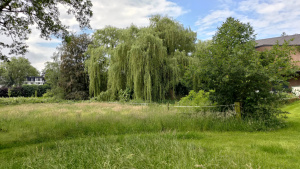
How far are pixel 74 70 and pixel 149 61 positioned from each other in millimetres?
16520

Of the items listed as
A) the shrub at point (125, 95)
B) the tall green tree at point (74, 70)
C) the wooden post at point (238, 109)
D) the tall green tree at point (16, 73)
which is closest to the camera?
the wooden post at point (238, 109)

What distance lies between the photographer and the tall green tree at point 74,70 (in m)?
28.6

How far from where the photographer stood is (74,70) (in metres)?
29.8

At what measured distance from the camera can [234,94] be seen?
8789 millimetres

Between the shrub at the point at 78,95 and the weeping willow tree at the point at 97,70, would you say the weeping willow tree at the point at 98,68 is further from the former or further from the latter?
the shrub at the point at 78,95

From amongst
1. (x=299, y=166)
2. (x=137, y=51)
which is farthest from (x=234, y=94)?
(x=137, y=51)

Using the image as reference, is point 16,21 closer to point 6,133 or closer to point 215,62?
point 6,133

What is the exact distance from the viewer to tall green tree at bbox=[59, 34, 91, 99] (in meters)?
28.6

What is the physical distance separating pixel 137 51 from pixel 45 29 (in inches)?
386

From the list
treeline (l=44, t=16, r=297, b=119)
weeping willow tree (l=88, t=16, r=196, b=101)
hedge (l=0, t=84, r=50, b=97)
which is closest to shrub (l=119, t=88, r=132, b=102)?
treeline (l=44, t=16, r=297, b=119)

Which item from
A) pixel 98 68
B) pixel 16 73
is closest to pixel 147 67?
pixel 98 68

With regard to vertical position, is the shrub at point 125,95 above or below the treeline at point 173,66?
below

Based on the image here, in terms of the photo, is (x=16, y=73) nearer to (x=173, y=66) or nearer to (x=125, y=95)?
A: (x=125, y=95)

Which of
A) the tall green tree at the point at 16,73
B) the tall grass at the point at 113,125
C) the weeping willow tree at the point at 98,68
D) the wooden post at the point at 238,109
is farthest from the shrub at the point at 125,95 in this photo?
the tall green tree at the point at 16,73
